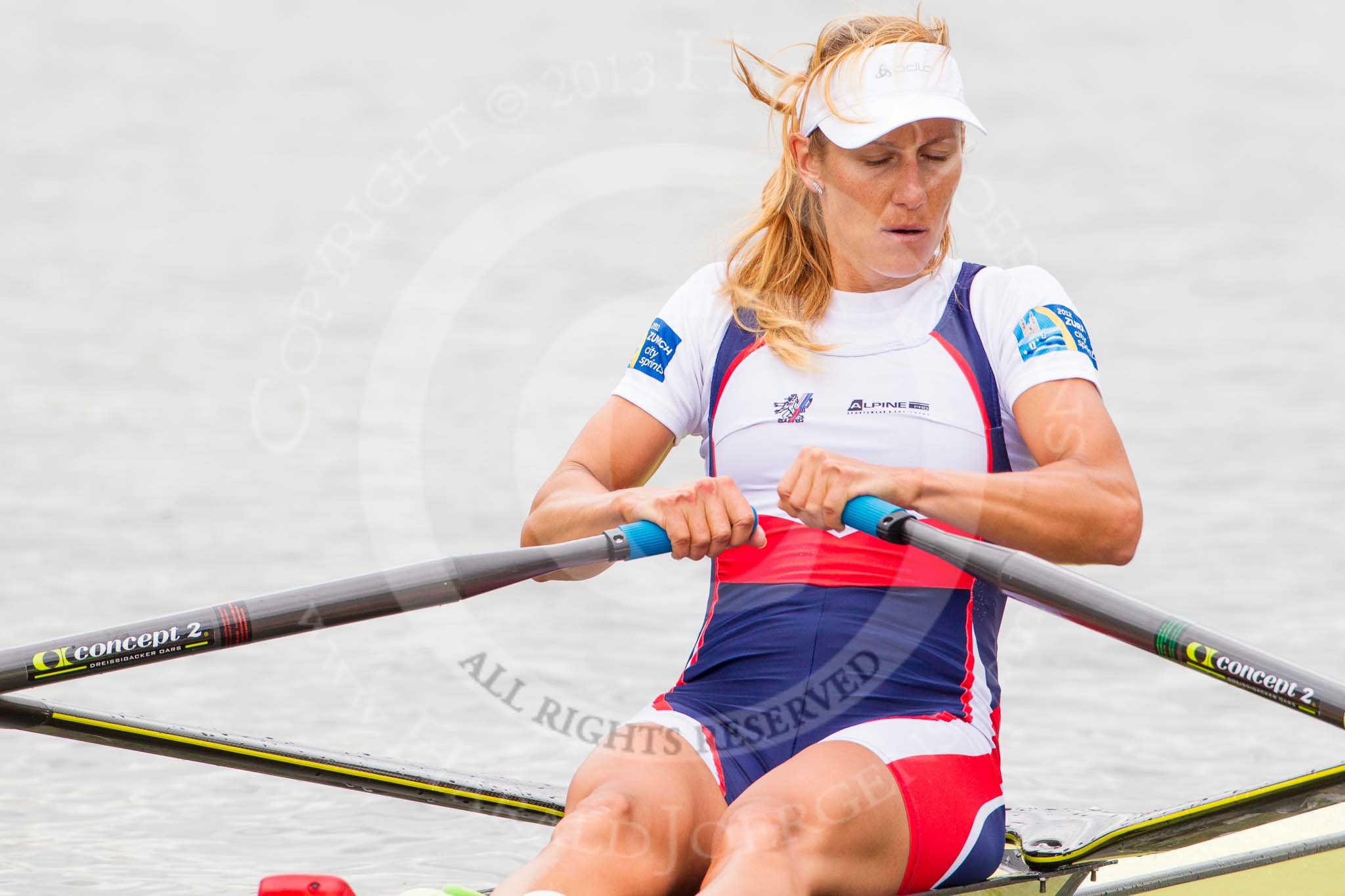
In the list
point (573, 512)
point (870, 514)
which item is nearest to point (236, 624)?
point (573, 512)

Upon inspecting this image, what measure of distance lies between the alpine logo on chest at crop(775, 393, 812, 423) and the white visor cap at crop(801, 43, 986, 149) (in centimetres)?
37

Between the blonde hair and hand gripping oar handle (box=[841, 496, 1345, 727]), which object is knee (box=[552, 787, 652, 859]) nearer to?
hand gripping oar handle (box=[841, 496, 1345, 727])

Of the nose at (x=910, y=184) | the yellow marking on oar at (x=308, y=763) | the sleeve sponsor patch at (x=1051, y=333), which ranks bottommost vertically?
the yellow marking on oar at (x=308, y=763)

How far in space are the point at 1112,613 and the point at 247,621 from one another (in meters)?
1.13

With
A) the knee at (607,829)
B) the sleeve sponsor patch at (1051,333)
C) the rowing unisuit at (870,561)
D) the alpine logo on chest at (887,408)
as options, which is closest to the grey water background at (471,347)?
the rowing unisuit at (870,561)

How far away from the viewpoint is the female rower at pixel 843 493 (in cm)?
204

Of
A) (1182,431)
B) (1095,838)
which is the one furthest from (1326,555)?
(1095,838)

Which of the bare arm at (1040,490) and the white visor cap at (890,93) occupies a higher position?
the white visor cap at (890,93)

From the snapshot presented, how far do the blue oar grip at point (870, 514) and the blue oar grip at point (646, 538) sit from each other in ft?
0.45

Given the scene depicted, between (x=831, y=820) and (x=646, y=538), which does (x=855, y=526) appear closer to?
(x=646, y=538)

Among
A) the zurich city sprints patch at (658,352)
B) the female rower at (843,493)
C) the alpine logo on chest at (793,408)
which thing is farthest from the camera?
the zurich city sprints patch at (658,352)

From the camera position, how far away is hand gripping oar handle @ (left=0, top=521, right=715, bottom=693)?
2199 mm

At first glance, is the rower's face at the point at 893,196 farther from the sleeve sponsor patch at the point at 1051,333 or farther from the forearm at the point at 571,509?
the forearm at the point at 571,509

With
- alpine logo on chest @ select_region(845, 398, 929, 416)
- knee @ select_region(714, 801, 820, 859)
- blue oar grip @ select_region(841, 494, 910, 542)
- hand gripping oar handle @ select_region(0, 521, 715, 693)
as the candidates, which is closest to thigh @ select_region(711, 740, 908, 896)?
knee @ select_region(714, 801, 820, 859)
